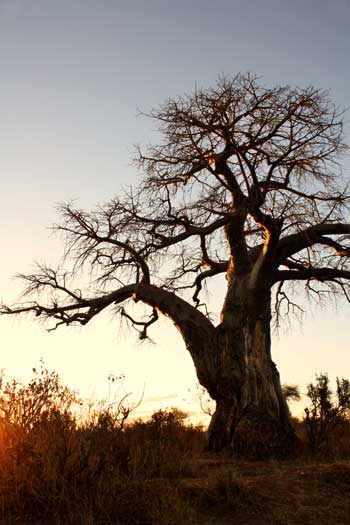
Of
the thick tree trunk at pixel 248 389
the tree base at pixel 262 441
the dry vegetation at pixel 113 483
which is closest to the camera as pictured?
the dry vegetation at pixel 113 483

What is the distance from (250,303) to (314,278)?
152 cm

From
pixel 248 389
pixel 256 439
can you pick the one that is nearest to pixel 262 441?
pixel 256 439

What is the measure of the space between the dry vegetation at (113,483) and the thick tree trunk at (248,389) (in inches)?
87.1

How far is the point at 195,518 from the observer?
16.3 ft

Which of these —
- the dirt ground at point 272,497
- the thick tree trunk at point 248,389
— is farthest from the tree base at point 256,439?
the dirt ground at point 272,497

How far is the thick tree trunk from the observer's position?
9.27 metres

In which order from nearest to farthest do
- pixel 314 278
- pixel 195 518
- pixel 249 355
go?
pixel 195 518 < pixel 249 355 < pixel 314 278

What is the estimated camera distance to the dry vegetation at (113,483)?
4.72 m

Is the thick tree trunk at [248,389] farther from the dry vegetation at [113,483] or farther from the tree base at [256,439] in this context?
the dry vegetation at [113,483]

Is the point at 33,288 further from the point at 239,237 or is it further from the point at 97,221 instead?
the point at 239,237

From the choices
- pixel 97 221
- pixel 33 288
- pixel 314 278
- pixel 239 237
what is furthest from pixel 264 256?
pixel 33 288

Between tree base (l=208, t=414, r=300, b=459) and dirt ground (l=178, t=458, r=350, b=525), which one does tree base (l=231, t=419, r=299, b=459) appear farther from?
dirt ground (l=178, t=458, r=350, b=525)

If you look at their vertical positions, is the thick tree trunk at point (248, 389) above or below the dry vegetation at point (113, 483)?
above

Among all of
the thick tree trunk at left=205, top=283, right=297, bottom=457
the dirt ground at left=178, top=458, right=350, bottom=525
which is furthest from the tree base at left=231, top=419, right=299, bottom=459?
the dirt ground at left=178, top=458, right=350, bottom=525
